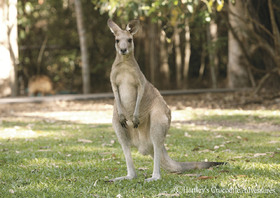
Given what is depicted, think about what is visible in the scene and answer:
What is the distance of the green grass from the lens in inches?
138

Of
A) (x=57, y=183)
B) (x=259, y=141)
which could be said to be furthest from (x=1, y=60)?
(x=57, y=183)

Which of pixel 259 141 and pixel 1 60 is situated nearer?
pixel 259 141

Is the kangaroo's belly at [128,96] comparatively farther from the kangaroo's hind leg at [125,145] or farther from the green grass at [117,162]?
the green grass at [117,162]

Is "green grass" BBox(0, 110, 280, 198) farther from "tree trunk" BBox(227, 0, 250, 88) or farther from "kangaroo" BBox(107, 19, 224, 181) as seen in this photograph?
"tree trunk" BBox(227, 0, 250, 88)

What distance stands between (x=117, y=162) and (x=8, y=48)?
9.53m

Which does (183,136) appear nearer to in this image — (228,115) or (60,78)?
(228,115)

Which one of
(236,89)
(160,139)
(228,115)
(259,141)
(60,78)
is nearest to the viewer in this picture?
(160,139)

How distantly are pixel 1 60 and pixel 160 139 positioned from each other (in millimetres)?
10387

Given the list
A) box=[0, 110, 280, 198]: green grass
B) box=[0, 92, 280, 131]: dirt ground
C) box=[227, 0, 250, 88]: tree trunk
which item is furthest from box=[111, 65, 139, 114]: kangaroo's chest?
box=[227, 0, 250, 88]: tree trunk

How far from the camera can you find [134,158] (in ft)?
17.0

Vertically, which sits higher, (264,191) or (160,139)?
(160,139)

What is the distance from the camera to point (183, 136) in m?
6.97

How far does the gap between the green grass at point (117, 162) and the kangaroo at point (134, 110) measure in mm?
266

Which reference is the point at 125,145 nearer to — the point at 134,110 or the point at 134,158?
the point at 134,110
